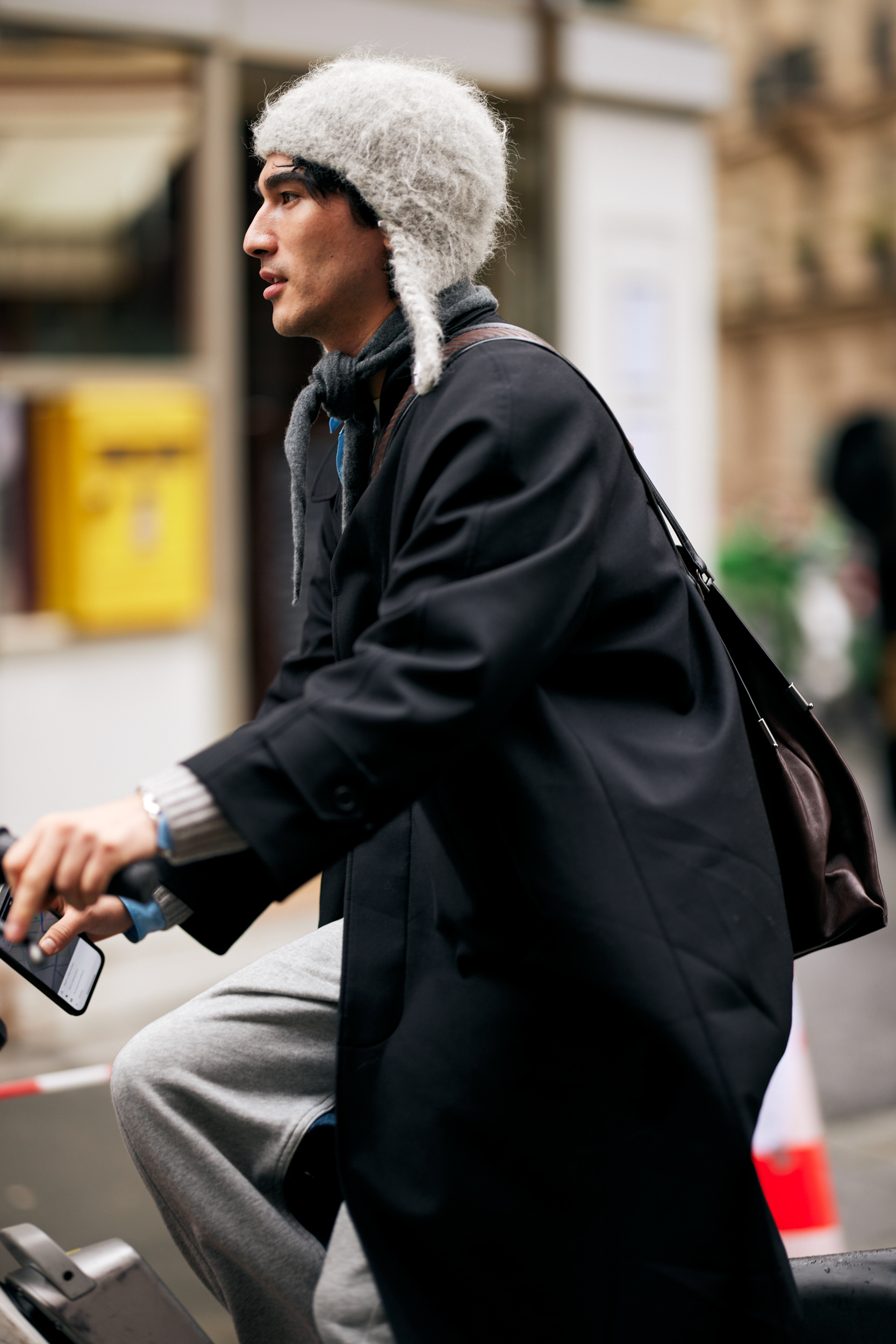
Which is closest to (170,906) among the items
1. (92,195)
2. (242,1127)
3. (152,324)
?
(242,1127)

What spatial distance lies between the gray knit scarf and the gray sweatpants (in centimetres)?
65

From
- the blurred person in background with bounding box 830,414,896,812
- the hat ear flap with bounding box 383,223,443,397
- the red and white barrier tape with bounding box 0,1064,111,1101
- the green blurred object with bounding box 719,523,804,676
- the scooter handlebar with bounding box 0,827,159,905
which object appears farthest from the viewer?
the green blurred object with bounding box 719,523,804,676

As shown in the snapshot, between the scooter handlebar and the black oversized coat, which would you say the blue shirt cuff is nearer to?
the black oversized coat

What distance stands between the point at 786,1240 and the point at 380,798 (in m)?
2.10

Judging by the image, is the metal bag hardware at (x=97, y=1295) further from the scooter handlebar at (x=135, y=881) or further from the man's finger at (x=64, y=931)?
the scooter handlebar at (x=135, y=881)

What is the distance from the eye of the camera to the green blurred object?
38.5ft

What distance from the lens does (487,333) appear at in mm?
1813

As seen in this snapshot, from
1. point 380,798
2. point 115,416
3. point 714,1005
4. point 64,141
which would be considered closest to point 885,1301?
point 714,1005

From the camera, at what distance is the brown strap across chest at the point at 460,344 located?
1.79 m

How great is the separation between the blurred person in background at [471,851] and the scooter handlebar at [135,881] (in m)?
0.02

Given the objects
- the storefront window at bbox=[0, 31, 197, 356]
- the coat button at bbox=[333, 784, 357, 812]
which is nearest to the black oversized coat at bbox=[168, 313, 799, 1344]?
the coat button at bbox=[333, 784, 357, 812]

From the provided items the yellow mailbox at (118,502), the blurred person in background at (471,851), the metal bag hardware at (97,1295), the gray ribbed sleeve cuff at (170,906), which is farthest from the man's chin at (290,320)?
the yellow mailbox at (118,502)

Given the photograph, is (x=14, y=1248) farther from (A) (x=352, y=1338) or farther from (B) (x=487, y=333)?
(B) (x=487, y=333)

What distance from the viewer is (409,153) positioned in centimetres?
182
